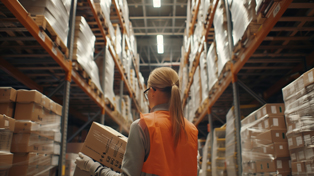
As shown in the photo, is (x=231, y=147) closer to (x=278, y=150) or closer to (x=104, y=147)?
(x=278, y=150)

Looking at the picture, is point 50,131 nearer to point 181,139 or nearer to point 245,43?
point 181,139

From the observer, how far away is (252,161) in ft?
14.3

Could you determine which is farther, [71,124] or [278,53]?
[71,124]

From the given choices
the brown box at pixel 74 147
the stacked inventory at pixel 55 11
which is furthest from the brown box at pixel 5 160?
the brown box at pixel 74 147

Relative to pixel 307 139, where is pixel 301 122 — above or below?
above

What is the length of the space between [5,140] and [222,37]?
4.36m

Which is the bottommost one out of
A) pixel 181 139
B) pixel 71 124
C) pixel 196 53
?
pixel 181 139

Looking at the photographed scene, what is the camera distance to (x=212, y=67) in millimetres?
6602

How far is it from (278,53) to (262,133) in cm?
145

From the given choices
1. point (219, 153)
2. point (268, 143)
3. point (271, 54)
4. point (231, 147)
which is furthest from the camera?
point (219, 153)

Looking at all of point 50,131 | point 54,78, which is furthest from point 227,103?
point 50,131

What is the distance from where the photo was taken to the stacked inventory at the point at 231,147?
538 centimetres

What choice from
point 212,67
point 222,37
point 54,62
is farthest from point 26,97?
point 212,67

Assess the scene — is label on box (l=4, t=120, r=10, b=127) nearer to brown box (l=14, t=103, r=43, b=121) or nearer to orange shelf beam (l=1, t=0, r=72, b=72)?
brown box (l=14, t=103, r=43, b=121)
